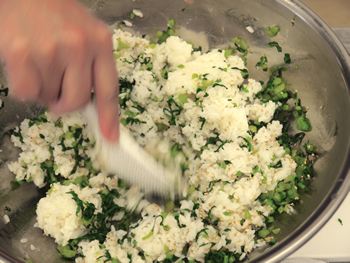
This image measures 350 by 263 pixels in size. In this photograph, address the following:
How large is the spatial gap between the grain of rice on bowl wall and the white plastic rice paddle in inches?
3.7

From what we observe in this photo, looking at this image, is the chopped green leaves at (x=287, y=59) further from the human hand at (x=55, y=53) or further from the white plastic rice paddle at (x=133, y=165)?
the human hand at (x=55, y=53)

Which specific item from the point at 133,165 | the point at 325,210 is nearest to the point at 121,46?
the point at 133,165

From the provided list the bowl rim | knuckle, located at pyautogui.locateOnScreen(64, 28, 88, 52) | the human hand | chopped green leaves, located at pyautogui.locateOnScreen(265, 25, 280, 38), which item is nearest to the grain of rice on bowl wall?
chopped green leaves, located at pyautogui.locateOnScreen(265, 25, 280, 38)

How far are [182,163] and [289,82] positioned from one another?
2.80ft

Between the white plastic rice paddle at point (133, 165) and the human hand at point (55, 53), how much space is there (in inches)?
10.7

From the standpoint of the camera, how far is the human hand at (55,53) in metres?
0.88

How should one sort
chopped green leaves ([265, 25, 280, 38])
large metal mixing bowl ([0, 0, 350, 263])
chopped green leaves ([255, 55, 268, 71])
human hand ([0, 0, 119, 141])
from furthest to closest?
chopped green leaves ([255, 55, 268, 71]) < chopped green leaves ([265, 25, 280, 38]) < large metal mixing bowl ([0, 0, 350, 263]) < human hand ([0, 0, 119, 141])

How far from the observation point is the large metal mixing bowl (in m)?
Answer: 1.28

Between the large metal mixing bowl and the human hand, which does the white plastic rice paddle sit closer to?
the human hand

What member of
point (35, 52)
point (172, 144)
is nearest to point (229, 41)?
point (172, 144)

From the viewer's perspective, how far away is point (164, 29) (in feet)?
6.84

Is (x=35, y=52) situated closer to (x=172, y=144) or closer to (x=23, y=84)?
(x=23, y=84)

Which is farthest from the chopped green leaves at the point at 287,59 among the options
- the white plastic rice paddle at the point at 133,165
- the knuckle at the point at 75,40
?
the knuckle at the point at 75,40

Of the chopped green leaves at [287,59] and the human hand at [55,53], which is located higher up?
the chopped green leaves at [287,59]
